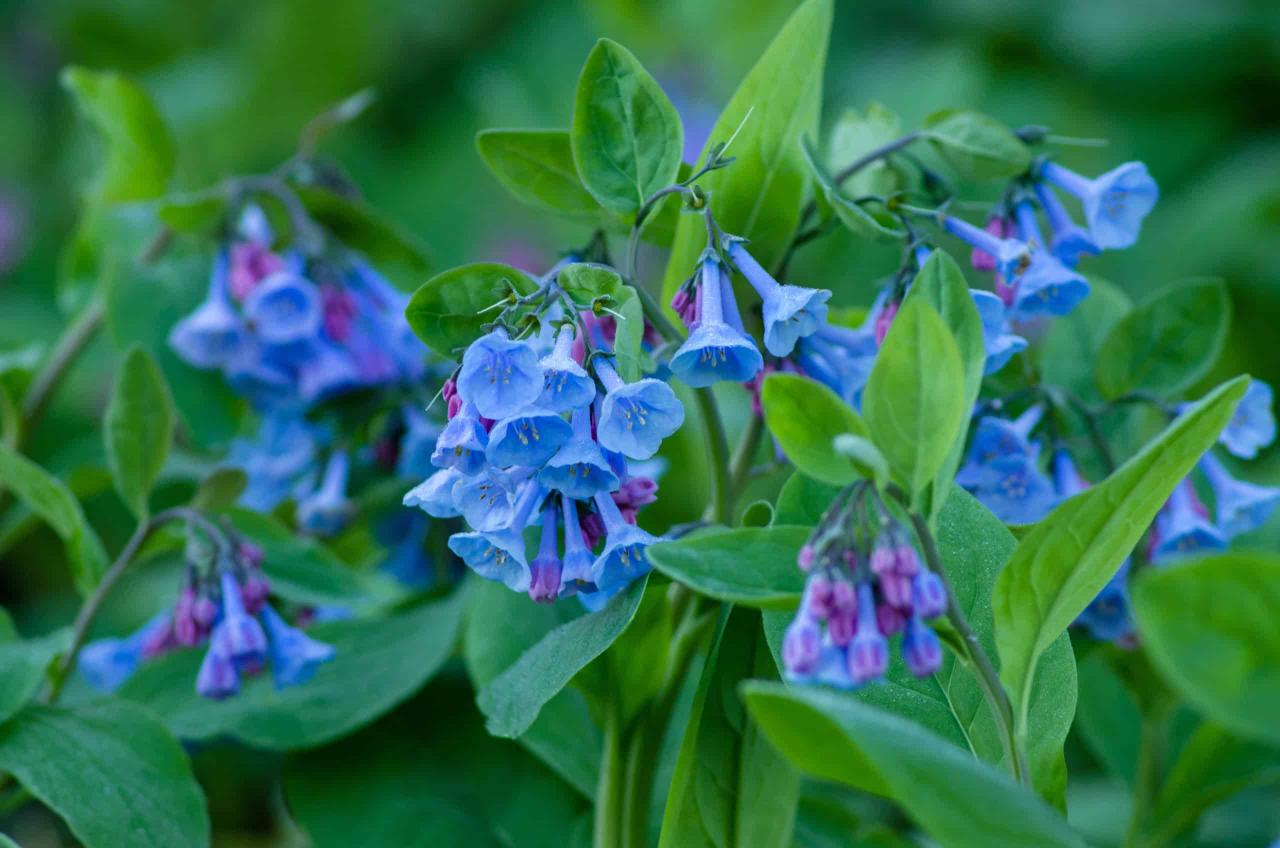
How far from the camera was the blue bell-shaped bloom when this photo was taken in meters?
0.98

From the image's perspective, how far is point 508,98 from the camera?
258 cm

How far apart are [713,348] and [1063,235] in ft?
1.13

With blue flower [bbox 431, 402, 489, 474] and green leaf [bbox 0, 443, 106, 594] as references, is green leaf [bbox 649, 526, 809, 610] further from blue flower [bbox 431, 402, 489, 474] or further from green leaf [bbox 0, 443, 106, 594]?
green leaf [bbox 0, 443, 106, 594]

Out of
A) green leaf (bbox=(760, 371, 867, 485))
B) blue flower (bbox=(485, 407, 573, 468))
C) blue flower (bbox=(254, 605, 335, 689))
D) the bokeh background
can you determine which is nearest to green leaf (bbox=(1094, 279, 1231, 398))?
green leaf (bbox=(760, 371, 867, 485))

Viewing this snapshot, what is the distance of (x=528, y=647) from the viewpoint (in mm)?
966

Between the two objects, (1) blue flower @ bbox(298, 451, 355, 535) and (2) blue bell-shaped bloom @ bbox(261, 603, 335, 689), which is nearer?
(2) blue bell-shaped bloom @ bbox(261, 603, 335, 689)

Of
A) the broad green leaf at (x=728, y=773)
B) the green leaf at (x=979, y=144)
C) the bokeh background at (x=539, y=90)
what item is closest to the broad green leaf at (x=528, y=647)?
the broad green leaf at (x=728, y=773)

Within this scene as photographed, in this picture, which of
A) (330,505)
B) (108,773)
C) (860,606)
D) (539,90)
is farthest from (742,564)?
(539,90)

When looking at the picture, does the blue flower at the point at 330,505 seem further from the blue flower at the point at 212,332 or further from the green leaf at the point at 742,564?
the green leaf at the point at 742,564

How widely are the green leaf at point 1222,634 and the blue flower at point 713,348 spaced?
0.28 meters

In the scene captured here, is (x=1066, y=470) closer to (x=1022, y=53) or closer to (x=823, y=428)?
(x=823, y=428)

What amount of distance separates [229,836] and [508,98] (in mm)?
1588

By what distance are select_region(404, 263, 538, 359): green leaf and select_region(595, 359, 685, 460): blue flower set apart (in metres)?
0.11

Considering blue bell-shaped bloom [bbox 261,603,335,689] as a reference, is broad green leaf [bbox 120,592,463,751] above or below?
below
